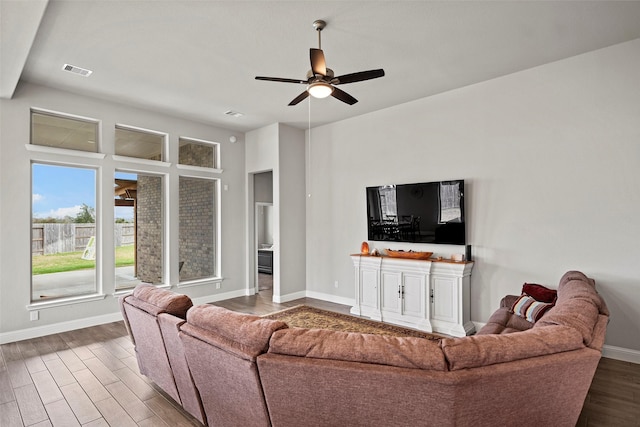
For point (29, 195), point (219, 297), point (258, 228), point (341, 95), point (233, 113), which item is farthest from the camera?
point (258, 228)

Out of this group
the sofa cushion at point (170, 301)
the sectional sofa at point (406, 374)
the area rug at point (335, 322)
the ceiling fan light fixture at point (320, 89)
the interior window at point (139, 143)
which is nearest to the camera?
the sectional sofa at point (406, 374)

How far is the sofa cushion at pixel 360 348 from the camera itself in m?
1.42

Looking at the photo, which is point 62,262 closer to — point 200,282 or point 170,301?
point 200,282

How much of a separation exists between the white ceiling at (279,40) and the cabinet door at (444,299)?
101 inches

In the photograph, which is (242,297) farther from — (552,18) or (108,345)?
(552,18)

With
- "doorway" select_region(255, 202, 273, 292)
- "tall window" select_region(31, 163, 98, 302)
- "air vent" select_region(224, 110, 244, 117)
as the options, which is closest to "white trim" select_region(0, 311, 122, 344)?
Answer: "tall window" select_region(31, 163, 98, 302)

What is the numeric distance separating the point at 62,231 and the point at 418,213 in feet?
16.3

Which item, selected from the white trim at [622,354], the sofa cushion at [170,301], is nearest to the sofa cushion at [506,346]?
the sofa cushion at [170,301]

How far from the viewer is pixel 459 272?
13.8 feet

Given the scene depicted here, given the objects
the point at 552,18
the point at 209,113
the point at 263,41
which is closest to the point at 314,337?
the point at 263,41

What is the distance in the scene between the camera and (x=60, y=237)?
15.4ft

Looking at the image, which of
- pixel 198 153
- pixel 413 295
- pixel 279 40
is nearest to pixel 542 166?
pixel 413 295

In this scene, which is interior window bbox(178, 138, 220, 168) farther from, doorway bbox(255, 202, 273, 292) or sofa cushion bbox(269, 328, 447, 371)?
sofa cushion bbox(269, 328, 447, 371)

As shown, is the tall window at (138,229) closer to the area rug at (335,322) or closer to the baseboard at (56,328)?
the baseboard at (56,328)
